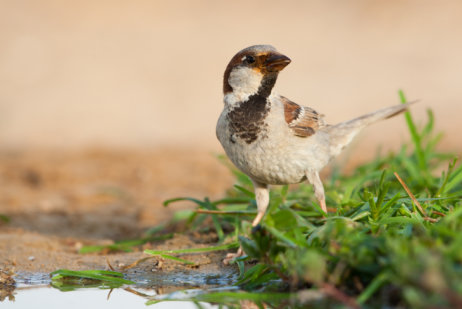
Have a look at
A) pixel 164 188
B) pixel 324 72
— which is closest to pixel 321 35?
pixel 324 72

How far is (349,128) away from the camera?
217 inches

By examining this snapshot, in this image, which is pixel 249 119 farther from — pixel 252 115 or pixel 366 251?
pixel 366 251

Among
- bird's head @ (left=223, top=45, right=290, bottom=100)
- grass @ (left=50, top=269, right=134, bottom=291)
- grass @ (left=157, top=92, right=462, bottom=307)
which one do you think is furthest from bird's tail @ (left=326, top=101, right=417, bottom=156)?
grass @ (left=50, top=269, right=134, bottom=291)

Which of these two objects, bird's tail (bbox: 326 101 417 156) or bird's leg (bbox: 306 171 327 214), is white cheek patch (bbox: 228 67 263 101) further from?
bird's tail (bbox: 326 101 417 156)

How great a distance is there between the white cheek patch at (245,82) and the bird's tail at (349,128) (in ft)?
2.94

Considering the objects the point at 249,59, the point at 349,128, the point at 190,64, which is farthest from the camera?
the point at 190,64

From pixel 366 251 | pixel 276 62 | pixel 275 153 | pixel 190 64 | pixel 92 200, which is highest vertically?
pixel 190 64

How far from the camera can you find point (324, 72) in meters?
14.9

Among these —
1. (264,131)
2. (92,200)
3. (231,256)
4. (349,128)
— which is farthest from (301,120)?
(92,200)

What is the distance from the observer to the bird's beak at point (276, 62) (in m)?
4.71

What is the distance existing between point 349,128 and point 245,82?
1100 mm

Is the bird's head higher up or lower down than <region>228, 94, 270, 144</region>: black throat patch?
higher up

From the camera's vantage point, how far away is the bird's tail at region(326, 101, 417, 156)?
542 centimetres

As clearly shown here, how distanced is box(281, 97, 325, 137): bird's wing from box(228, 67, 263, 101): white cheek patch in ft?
1.08
